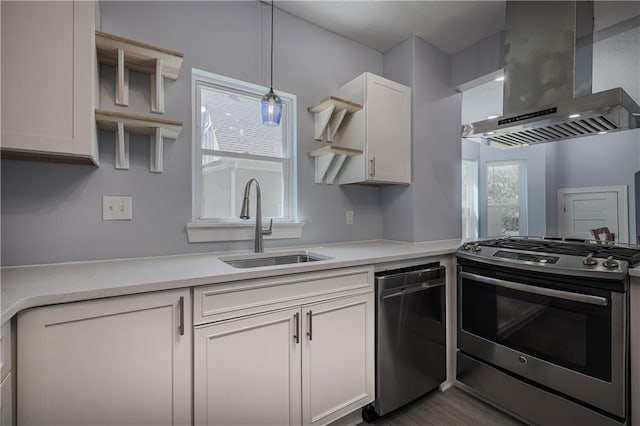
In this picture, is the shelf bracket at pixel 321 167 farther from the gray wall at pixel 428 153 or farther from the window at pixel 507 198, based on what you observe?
the window at pixel 507 198

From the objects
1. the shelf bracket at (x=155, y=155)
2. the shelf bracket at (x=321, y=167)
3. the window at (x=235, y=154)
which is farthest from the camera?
the shelf bracket at (x=321, y=167)

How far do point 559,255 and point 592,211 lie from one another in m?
3.50

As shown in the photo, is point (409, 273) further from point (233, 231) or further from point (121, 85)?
point (121, 85)

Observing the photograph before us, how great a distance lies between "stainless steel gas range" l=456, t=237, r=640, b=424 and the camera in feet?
4.39

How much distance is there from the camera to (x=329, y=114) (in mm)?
2059

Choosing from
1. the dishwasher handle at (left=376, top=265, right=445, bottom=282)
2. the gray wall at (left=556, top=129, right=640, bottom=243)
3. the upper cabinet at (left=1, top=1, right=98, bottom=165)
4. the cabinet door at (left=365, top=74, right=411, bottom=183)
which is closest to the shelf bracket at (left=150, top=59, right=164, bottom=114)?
the upper cabinet at (left=1, top=1, right=98, bottom=165)

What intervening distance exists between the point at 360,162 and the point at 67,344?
1.79 m

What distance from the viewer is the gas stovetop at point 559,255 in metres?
1.38

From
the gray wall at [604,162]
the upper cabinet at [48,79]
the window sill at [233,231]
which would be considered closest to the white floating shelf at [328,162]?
the window sill at [233,231]

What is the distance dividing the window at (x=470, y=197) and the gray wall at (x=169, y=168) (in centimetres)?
410

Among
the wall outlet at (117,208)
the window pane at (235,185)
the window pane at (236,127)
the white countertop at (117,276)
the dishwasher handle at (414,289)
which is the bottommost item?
the dishwasher handle at (414,289)

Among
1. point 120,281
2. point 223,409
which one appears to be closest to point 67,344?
point 120,281

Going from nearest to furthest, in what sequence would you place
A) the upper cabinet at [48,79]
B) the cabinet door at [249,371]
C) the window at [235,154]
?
the upper cabinet at [48,79], the cabinet door at [249,371], the window at [235,154]

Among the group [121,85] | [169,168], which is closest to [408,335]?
[169,168]
